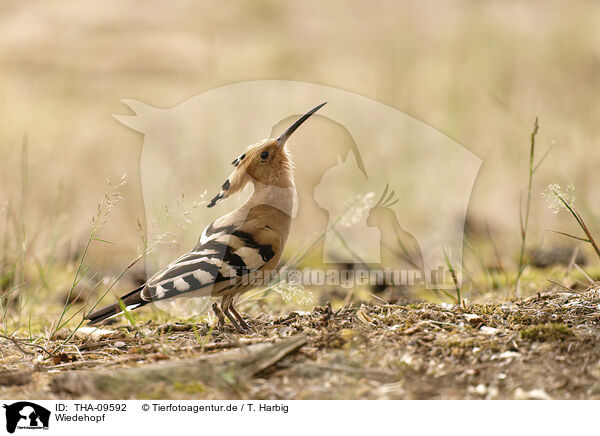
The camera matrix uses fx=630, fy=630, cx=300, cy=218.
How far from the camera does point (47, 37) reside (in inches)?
329

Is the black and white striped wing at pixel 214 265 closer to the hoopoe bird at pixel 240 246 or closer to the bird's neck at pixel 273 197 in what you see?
the hoopoe bird at pixel 240 246

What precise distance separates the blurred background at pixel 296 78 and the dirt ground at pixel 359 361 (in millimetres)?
2232

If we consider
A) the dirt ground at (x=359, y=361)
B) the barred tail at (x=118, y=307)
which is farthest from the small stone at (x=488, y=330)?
the barred tail at (x=118, y=307)

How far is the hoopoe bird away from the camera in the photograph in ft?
10.8

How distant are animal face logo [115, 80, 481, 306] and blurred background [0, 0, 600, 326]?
37 cm

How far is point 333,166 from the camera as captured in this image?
4.88m

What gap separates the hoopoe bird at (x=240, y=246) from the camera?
329 centimetres

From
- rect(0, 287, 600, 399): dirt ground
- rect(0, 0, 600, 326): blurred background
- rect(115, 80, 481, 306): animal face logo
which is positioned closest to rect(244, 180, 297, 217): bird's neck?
rect(0, 287, 600, 399): dirt ground

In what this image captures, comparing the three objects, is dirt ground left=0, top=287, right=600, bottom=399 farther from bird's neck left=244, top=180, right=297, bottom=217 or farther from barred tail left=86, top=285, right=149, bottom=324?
bird's neck left=244, top=180, right=297, bottom=217

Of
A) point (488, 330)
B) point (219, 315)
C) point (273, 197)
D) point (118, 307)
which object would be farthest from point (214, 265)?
point (488, 330)
